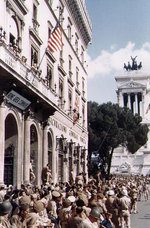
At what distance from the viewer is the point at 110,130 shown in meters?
62.8

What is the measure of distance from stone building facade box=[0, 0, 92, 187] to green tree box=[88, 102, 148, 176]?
21.4 metres

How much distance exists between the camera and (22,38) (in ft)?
75.4

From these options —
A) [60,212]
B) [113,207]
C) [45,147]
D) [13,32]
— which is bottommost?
[113,207]

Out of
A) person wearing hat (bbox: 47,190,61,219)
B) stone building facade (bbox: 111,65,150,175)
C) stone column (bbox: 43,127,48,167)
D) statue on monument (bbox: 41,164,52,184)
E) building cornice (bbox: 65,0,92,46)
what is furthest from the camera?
stone building facade (bbox: 111,65,150,175)

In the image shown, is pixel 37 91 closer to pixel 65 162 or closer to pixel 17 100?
pixel 17 100

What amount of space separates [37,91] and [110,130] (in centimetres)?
4149

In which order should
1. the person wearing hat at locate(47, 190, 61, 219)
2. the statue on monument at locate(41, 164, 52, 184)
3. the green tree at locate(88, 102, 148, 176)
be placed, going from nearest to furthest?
1. the person wearing hat at locate(47, 190, 61, 219)
2. the statue on monument at locate(41, 164, 52, 184)
3. the green tree at locate(88, 102, 148, 176)

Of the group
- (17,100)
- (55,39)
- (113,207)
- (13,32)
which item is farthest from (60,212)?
(55,39)

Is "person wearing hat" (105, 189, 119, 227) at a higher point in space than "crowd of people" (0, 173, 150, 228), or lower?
lower

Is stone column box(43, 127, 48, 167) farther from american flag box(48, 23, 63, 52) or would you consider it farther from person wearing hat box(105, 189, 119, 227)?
person wearing hat box(105, 189, 119, 227)

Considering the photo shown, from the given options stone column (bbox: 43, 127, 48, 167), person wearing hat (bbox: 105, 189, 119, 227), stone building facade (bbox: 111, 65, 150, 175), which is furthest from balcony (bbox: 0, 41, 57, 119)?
→ stone building facade (bbox: 111, 65, 150, 175)

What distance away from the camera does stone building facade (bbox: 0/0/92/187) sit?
20000 mm

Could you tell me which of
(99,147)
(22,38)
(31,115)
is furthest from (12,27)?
(99,147)

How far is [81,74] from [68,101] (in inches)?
316
